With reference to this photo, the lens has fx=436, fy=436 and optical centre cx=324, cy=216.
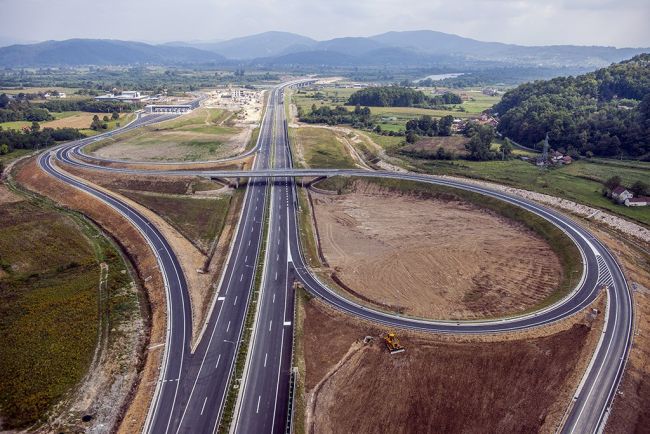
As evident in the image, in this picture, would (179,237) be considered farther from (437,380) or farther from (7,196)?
(437,380)

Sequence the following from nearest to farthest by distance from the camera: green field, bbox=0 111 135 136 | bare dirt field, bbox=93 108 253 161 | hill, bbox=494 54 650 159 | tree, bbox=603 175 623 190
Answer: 1. tree, bbox=603 175 623 190
2. hill, bbox=494 54 650 159
3. bare dirt field, bbox=93 108 253 161
4. green field, bbox=0 111 135 136

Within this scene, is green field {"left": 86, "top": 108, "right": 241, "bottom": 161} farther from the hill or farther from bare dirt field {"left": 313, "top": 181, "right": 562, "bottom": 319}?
the hill

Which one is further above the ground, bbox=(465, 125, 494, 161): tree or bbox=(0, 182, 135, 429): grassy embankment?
bbox=(465, 125, 494, 161): tree

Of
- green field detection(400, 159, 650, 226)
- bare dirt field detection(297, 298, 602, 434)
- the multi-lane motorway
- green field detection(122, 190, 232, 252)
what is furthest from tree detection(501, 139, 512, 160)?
bare dirt field detection(297, 298, 602, 434)

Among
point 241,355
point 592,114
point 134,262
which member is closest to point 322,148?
point 134,262

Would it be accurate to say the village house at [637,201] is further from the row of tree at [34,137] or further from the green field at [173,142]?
the row of tree at [34,137]

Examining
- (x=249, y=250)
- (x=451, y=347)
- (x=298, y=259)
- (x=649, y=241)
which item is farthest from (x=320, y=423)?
(x=649, y=241)

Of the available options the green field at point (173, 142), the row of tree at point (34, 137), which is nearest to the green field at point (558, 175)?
the green field at point (173, 142)
